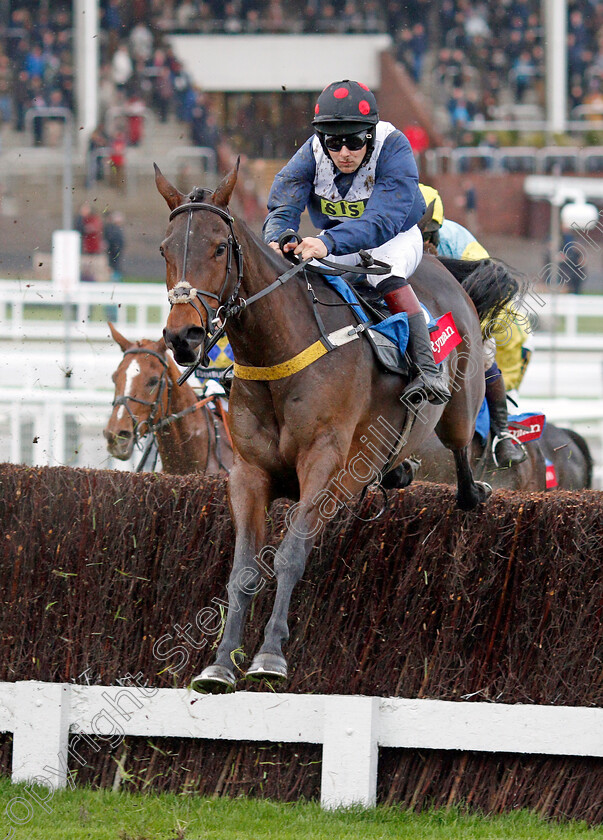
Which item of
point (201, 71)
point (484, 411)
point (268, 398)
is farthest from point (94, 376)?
point (201, 71)

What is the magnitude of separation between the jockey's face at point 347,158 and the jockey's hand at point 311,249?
0.48 metres

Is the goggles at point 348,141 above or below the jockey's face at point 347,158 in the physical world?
above

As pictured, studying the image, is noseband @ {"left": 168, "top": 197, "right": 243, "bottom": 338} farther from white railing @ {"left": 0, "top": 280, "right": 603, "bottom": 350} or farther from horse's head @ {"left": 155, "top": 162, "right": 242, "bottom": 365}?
white railing @ {"left": 0, "top": 280, "right": 603, "bottom": 350}

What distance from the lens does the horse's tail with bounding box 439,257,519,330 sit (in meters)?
6.32

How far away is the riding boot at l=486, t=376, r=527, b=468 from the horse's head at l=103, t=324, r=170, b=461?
2.05 metres

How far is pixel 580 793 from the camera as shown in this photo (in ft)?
16.1

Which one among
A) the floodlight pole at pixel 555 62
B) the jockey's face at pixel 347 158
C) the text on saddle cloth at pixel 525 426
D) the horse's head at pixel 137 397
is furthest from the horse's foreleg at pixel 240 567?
the floodlight pole at pixel 555 62

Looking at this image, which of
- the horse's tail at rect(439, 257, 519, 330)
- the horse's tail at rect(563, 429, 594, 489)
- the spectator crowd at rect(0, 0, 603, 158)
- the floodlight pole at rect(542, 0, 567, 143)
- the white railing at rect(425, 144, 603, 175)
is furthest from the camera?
the floodlight pole at rect(542, 0, 567, 143)

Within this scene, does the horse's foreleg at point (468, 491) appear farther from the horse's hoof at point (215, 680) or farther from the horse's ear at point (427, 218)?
the horse's hoof at point (215, 680)

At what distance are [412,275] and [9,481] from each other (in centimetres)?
206

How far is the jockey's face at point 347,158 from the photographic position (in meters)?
4.86


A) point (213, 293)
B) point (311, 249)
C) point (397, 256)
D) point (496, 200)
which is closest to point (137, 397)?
point (397, 256)

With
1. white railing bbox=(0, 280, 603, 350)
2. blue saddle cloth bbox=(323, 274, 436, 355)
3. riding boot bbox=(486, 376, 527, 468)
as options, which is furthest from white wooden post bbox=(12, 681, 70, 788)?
white railing bbox=(0, 280, 603, 350)

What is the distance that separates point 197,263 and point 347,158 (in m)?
1.18
